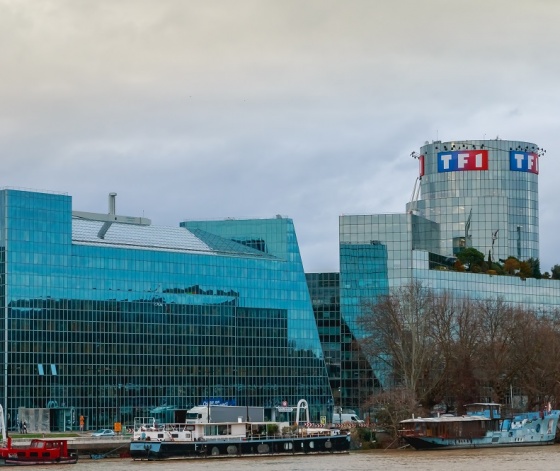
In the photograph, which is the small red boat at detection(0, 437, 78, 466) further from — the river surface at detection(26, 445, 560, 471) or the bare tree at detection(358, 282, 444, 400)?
the bare tree at detection(358, 282, 444, 400)

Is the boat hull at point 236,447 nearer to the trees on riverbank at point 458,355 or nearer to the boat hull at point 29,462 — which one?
the boat hull at point 29,462

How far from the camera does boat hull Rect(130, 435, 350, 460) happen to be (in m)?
138

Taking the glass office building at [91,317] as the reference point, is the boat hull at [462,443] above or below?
below

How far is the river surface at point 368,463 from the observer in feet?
405

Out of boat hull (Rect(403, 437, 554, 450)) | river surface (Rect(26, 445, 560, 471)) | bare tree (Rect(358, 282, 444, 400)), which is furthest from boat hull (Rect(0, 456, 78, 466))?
bare tree (Rect(358, 282, 444, 400))

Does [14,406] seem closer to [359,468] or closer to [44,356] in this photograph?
[44,356]

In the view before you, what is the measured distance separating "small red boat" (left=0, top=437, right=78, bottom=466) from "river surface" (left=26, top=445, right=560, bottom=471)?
1.83m

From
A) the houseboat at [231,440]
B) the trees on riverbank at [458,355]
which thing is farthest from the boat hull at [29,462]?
the trees on riverbank at [458,355]

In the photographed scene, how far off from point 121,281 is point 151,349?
1053 cm

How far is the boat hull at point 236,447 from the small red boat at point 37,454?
7241 mm

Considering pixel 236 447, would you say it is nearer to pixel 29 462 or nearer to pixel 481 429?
pixel 29 462

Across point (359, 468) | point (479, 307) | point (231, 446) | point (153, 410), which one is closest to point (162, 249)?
point (153, 410)

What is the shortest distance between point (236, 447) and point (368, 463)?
17.6m

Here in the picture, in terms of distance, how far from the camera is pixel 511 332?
595ft
